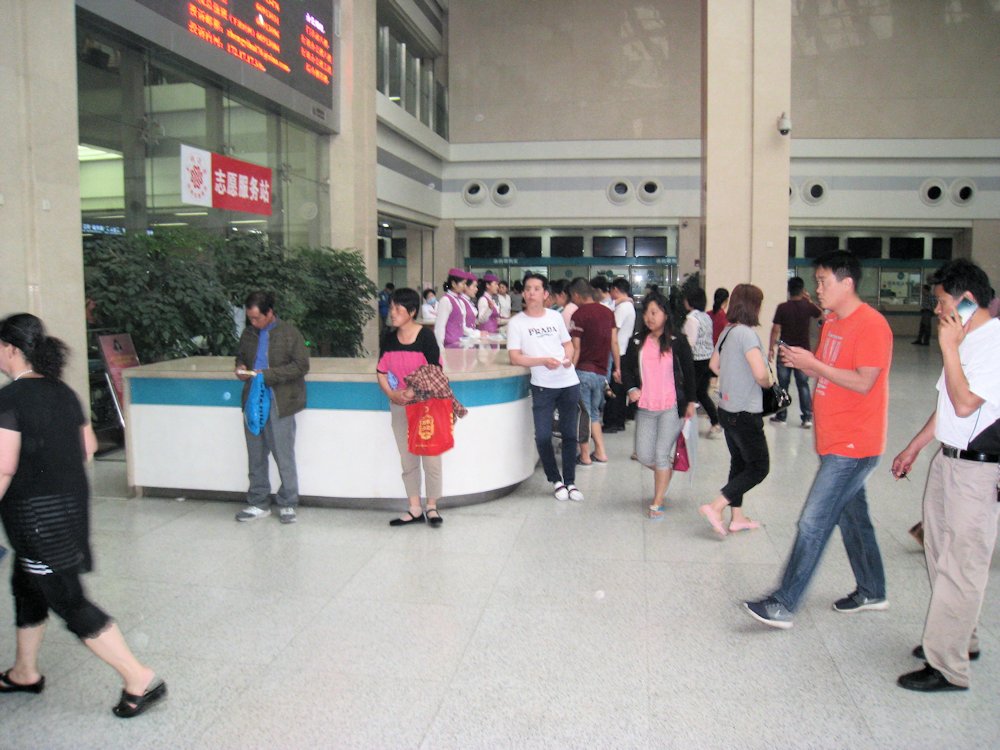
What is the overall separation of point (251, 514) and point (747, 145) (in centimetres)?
937

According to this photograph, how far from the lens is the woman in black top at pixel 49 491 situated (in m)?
2.70

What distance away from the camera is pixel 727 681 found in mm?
3146

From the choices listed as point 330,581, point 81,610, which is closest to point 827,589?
point 330,581

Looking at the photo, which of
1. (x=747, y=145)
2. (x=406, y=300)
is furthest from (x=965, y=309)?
(x=747, y=145)

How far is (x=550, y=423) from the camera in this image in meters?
5.92

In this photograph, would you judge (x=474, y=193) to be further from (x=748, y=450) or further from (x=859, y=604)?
(x=859, y=604)

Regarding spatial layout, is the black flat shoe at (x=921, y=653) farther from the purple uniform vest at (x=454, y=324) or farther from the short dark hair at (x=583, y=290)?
the purple uniform vest at (x=454, y=324)

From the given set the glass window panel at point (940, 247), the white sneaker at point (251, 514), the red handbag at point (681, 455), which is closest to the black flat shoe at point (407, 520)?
the white sneaker at point (251, 514)

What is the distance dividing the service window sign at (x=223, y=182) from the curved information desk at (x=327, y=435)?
4184mm

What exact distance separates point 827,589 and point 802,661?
90 cm

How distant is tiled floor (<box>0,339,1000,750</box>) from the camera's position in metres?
2.81

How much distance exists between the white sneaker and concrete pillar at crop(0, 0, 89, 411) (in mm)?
2431

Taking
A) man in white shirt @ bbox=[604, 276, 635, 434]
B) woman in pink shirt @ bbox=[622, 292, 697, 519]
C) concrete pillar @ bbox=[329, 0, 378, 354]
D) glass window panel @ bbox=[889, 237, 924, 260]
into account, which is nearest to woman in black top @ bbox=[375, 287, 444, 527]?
woman in pink shirt @ bbox=[622, 292, 697, 519]

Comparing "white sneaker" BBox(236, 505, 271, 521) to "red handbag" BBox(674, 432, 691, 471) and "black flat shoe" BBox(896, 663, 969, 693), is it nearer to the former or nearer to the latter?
"red handbag" BBox(674, 432, 691, 471)
